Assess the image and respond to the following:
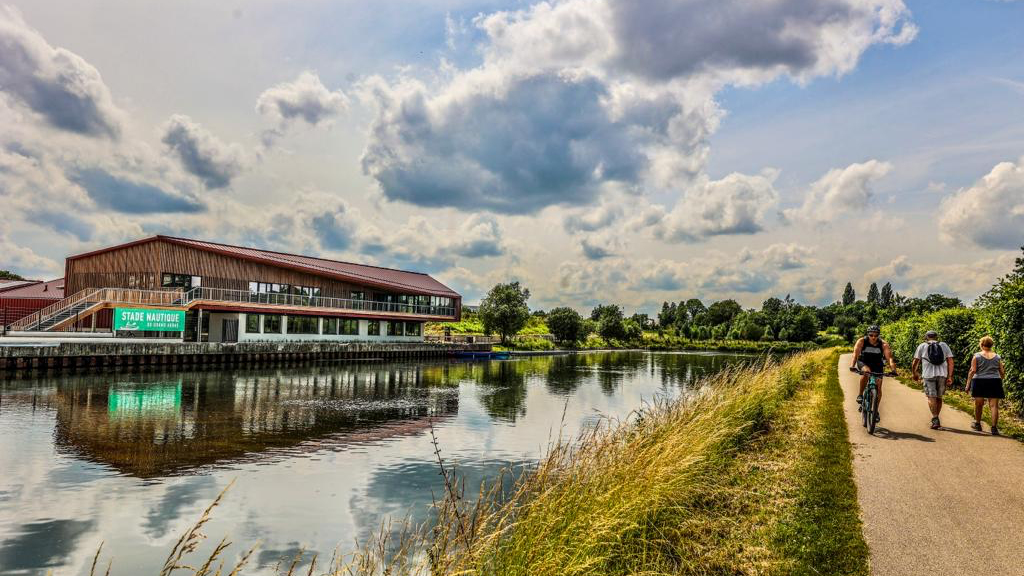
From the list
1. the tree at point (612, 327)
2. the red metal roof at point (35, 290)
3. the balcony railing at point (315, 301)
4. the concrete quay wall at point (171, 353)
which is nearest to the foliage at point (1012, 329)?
the concrete quay wall at point (171, 353)

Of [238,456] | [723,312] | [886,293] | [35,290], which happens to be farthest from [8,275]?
[886,293]

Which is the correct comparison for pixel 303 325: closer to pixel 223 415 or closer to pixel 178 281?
pixel 178 281

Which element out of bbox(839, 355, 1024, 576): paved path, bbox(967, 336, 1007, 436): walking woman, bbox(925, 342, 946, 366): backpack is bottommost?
bbox(839, 355, 1024, 576): paved path

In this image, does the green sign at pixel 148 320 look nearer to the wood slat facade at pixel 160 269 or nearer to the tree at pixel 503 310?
the wood slat facade at pixel 160 269

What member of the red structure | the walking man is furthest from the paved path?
the red structure

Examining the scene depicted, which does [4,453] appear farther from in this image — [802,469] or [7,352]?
[7,352]

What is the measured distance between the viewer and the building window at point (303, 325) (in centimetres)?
5302

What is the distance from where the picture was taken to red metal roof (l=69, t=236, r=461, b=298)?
51.9m

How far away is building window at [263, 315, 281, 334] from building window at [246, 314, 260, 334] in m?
0.58

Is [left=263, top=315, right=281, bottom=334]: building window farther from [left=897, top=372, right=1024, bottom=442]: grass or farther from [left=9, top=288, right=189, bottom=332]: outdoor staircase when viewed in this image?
[left=897, top=372, right=1024, bottom=442]: grass

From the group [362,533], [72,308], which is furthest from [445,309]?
[362,533]

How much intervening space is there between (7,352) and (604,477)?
128ft

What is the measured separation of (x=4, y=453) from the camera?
15.3 m

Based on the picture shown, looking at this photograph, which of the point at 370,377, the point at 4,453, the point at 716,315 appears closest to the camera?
the point at 4,453
